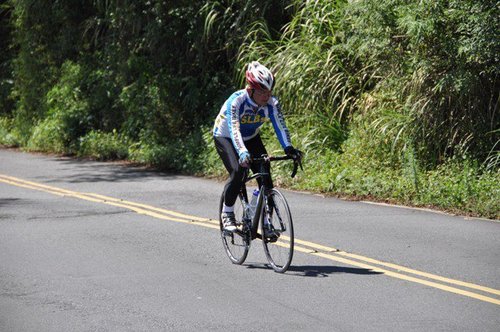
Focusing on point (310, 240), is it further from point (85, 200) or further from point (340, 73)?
point (340, 73)

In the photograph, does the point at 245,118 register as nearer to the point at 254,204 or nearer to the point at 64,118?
the point at 254,204

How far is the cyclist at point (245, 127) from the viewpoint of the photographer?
8852mm

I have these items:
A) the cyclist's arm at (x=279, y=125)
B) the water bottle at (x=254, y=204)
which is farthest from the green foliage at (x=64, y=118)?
the cyclist's arm at (x=279, y=125)

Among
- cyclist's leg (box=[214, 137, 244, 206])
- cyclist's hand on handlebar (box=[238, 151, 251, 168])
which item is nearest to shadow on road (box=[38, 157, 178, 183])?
cyclist's leg (box=[214, 137, 244, 206])

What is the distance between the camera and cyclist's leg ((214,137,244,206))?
925 cm

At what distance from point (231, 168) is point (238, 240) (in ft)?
2.74

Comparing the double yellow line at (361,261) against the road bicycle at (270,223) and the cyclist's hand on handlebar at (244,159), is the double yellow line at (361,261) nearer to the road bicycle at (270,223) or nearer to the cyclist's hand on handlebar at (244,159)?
the road bicycle at (270,223)

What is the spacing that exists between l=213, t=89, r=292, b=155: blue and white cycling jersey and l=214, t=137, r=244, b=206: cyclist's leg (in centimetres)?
11

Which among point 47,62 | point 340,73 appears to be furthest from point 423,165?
point 47,62

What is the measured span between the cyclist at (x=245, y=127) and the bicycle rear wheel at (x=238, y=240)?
0.11m

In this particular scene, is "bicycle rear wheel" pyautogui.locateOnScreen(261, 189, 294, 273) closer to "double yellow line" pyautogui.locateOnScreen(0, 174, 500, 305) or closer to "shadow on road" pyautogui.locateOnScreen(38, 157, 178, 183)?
"double yellow line" pyautogui.locateOnScreen(0, 174, 500, 305)

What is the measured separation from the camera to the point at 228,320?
707 cm

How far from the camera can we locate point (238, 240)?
31.7ft

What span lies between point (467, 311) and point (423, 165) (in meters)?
7.79
